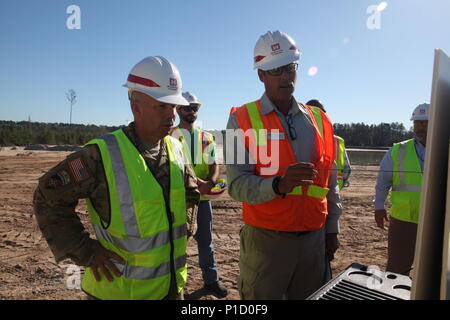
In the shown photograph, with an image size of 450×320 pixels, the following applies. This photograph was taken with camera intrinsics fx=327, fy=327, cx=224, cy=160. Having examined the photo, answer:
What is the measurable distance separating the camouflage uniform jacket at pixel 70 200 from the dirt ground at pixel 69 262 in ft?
5.60

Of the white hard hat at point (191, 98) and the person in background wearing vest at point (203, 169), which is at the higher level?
the white hard hat at point (191, 98)

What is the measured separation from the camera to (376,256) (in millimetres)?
5609

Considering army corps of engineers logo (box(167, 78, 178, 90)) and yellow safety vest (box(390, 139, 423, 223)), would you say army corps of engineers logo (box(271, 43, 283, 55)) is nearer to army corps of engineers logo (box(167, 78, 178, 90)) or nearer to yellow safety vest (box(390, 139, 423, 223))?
army corps of engineers logo (box(167, 78, 178, 90))

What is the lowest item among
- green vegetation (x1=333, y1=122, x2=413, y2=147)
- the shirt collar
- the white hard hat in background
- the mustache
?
the white hard hat in background

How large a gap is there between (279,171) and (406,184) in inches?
94.2

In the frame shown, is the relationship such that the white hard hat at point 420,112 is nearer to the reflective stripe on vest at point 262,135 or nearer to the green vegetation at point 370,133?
the reflective stripe on vest at point 262,135

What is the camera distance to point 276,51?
2.28 m

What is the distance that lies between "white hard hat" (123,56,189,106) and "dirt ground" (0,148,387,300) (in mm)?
1376

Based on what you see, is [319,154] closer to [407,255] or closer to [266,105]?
[266,105]

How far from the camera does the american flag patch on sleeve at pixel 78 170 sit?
1.82 m

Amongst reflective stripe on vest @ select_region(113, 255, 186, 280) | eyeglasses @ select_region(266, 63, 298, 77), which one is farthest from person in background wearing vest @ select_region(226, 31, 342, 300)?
reflective stripe on vest @ select_region(113, 255, 186, 280)

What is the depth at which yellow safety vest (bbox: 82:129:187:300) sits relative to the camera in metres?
1.86

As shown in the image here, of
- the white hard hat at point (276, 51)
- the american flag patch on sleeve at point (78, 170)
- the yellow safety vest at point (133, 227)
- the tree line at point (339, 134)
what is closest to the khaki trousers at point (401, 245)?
the white hard hat at point (276, 51)
